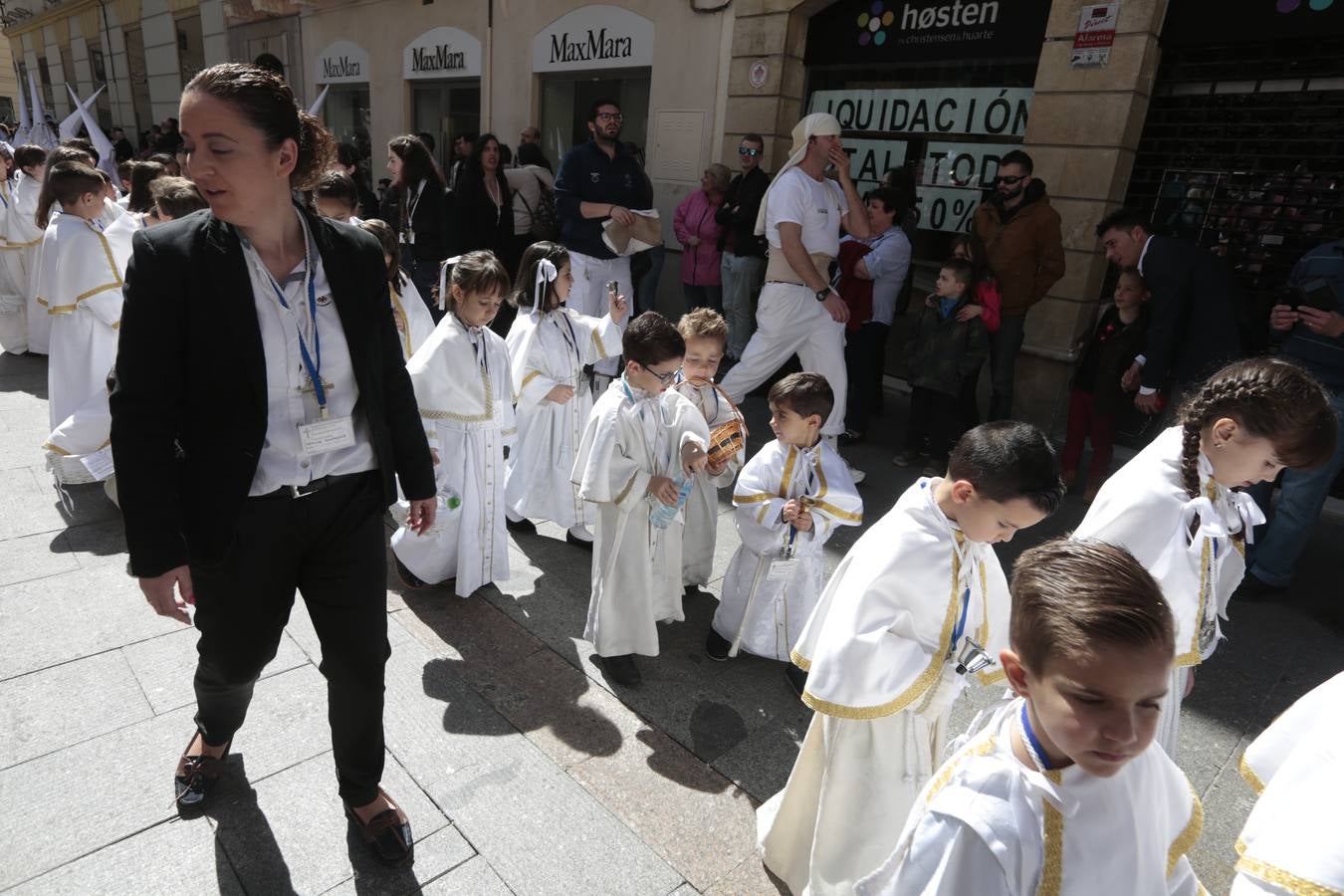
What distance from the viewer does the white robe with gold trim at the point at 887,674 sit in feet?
6.20

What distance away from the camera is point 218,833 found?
7.25 ft

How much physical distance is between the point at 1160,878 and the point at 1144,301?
452 cm

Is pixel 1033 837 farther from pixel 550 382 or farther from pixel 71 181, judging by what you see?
pixel 71 181

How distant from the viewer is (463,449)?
359cm

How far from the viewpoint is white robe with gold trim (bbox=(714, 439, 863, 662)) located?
296 cm

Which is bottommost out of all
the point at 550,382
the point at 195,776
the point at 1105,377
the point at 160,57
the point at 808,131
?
the point at 195,776

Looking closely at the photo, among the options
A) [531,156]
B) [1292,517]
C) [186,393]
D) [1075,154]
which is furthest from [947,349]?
[531,156]

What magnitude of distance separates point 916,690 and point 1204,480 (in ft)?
3.53

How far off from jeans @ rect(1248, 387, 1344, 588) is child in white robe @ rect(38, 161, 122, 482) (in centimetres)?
658

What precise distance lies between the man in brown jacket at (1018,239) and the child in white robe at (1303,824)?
4.56m

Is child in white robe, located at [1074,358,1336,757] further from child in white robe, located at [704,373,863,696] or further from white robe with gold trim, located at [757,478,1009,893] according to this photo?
child in white robe, located at [704,373,863,696]

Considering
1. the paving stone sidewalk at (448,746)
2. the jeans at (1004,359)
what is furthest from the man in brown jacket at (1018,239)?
the paving stone sidewalk at (448,746)

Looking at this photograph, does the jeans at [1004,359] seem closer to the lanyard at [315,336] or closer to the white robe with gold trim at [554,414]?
the white robe with gold trim at [554,414]

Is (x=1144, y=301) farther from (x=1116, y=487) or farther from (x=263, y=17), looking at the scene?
(x=263, y=17)
